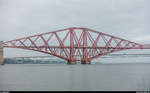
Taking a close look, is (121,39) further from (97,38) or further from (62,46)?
(62,46)

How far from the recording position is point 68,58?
7256 centimetres

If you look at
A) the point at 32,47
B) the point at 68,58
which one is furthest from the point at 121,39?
the point at 32,47

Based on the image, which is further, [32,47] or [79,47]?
[79,47]

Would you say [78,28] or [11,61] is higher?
[78,28]

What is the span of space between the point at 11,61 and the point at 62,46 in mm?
73553

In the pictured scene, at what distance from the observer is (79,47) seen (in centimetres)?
7394

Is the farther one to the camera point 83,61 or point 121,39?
point 121,39

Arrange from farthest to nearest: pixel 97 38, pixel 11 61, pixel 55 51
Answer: pixel 11 61
pixel 97 38
pixel 55 51

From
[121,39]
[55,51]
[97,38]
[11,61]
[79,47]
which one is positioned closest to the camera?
[55,51]

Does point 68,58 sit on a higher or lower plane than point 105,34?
lower

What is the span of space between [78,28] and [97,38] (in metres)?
8.69

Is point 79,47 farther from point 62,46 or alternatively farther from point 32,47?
point 32,47

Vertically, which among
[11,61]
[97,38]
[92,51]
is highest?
[97,38]

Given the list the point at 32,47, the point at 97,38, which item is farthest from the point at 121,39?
the point at 32,47
